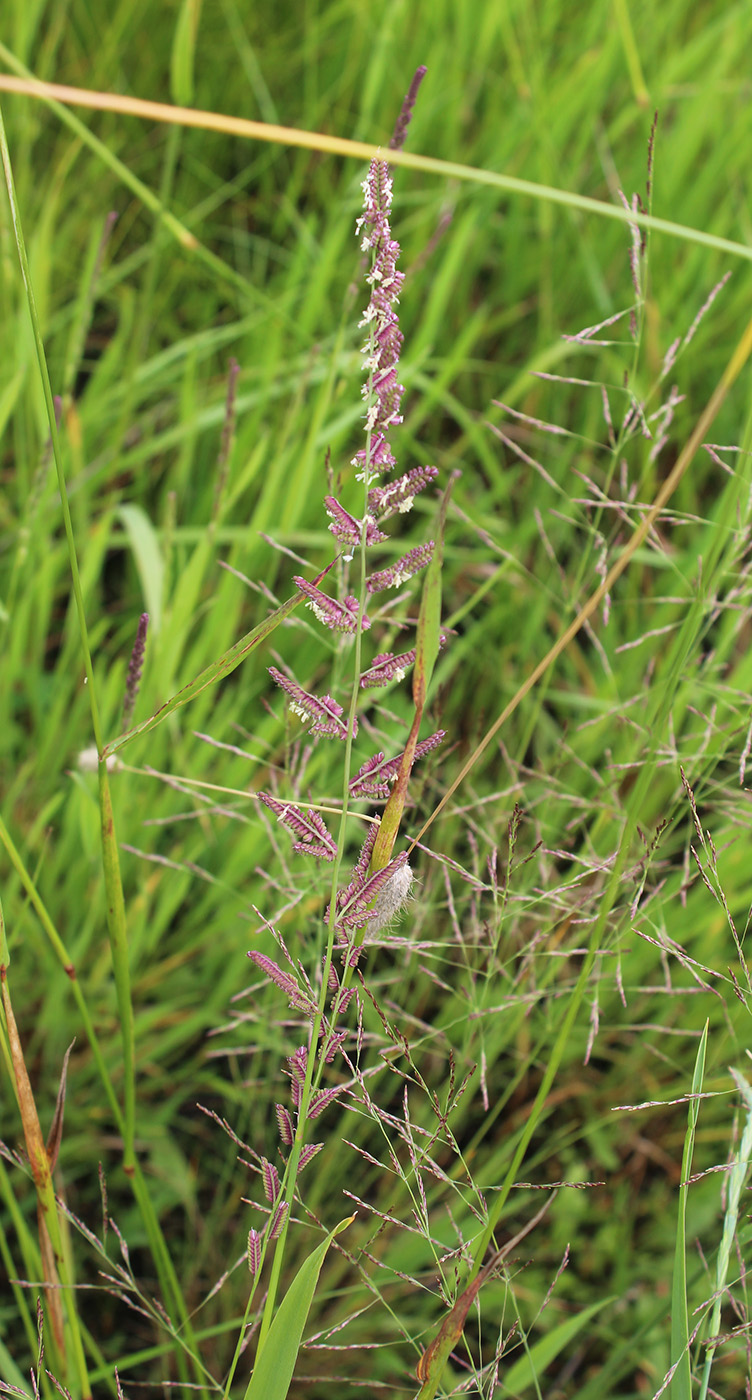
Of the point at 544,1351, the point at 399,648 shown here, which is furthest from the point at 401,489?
the point at 399,648

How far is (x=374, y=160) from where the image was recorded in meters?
0.48

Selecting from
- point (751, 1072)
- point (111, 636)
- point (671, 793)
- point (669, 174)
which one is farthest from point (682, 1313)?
point (669, 174)

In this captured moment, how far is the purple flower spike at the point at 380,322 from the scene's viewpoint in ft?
1.56

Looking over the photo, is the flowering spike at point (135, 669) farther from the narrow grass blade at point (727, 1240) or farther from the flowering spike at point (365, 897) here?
the narrow grass blade at point (727, 1240)

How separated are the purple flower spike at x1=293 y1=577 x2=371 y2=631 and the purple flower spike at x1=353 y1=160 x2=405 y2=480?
6 centimetres

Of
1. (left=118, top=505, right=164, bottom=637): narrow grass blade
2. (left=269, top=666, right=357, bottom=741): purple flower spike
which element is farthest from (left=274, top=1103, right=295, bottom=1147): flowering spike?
(left=118, top=505, right=164, bottom=637): narrow grass blade

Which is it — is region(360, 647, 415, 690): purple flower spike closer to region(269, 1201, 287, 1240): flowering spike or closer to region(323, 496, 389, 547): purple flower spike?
region(323, 496, 389, 547): purple flower spike

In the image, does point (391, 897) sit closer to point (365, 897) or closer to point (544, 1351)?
point (365, 897)

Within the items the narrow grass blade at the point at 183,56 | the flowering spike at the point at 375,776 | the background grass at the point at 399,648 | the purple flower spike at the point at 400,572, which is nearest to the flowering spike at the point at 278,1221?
the background grass at the point at 399,648

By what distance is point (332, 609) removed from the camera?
20.5 inches

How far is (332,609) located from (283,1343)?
0.42 m

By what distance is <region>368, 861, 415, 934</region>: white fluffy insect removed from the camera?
1.87ft

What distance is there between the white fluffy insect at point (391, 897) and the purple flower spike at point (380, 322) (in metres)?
0.23

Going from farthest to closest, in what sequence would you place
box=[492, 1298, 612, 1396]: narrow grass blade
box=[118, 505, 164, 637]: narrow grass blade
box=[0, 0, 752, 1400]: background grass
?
box=[118, 505, 164, 637]: narrow grass blade
box=[0, 0, 752, 1400]: background grass
box=[492, 1298, 612, 1396]: narrow grass blade
